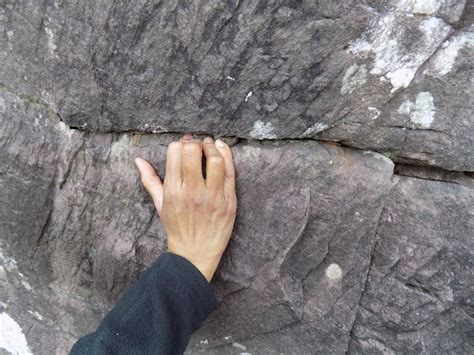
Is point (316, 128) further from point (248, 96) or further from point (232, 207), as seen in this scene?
point (232, 207)

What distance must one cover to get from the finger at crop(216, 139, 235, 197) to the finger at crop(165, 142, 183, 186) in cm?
10

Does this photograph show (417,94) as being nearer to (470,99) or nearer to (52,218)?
(470,99)

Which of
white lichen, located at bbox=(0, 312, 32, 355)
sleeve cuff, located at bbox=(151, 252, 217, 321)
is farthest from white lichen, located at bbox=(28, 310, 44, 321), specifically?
sleeve cuff, located at bbox=(151, 252, 217, 321)

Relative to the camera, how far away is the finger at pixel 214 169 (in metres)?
0.98

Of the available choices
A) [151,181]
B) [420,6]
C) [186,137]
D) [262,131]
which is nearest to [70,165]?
[151,181]

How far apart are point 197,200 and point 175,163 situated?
0.11m

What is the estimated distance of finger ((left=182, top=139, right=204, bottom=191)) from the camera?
3.21ft

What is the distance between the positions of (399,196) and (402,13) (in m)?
0.45

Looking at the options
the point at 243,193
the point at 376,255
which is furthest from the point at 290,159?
the point at 376,255

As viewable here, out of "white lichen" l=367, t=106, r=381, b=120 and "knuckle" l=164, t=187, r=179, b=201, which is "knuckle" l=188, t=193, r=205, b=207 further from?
"white lichen" l=367, t=106, r=381, b=120

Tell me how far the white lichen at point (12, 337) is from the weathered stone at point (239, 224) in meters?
0.32

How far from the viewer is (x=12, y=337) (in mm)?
1485

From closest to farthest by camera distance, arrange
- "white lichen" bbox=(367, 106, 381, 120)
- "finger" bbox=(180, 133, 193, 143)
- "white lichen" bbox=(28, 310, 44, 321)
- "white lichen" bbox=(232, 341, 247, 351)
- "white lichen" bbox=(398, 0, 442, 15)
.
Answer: "white lichen" bbox=(398, 0, 442, 15)
"white lichen" bbox=(367, 106, 381, 120)
"finger" bbox=(180, 133, 193, 143)
"white lichen" bbox=(232, 341, 247, 351)
"white lichen" bbox=(28, 310, 44, 321)

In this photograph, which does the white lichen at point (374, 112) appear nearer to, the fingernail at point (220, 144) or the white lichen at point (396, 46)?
the white lichen at point (396, 46)
